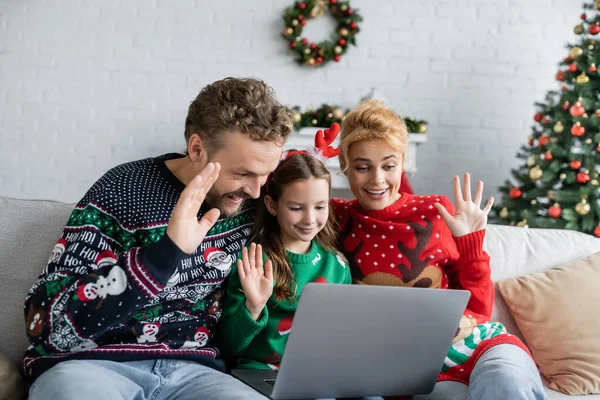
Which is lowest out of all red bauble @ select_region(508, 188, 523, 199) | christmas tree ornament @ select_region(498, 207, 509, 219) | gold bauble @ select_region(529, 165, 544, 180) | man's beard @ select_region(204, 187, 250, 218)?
christmas tree ornament @ select_region(498, 207, 509, 219)

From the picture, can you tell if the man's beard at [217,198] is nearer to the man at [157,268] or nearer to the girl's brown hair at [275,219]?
the man at [157,268]

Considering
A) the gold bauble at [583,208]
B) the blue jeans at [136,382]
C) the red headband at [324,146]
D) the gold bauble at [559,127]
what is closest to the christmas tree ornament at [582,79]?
the gold bauble at [559,127]

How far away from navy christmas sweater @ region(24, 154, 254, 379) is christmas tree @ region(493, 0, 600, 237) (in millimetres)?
2401

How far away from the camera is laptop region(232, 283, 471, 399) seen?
1.36 meters

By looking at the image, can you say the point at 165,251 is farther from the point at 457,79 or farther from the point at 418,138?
the point at 457,79

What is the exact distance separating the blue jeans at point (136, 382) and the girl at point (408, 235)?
577mm

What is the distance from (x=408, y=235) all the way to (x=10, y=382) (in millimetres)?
1112

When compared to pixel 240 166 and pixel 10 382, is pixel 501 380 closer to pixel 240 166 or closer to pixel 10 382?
pixel 240 166

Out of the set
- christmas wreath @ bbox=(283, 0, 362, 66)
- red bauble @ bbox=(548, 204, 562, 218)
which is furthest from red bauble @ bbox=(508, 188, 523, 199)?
christmas wreath @ bbox=(283, 0, 362, 66)

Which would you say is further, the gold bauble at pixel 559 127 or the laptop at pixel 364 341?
the gold bauble at pixel 559 127

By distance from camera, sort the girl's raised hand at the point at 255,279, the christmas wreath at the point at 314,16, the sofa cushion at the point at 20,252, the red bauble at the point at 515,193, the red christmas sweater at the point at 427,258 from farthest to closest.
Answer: the christmas wreath at the point at 314,16
the red bauble at the point at 515,193
the red christmas sweater at the point at 427,258
the sofa cushion at the point at 20,252
the girl's raised hand at the point at 255,279

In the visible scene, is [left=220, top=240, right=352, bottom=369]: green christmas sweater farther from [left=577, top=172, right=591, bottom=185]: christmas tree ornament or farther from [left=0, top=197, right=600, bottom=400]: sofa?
[left=577, top=172, right=591, bottom=185]: christmas tree ornament

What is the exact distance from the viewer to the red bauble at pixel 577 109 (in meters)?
3.60

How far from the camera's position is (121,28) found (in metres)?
4.51
